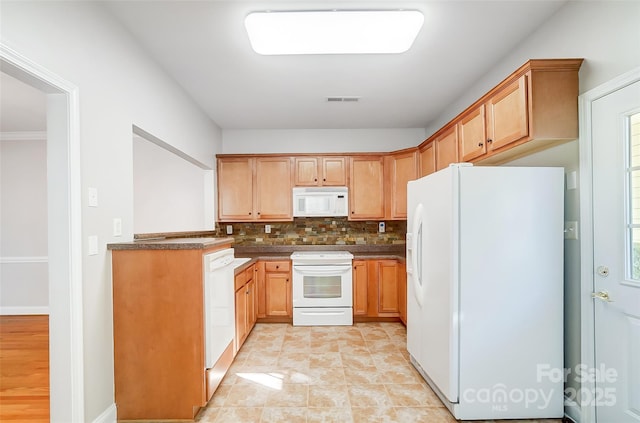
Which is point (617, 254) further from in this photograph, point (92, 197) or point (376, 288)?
point (92, 197)

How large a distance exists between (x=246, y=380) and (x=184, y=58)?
2.65 meters

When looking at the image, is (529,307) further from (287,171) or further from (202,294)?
(287,171)

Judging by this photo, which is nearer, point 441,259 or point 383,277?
point 441,259

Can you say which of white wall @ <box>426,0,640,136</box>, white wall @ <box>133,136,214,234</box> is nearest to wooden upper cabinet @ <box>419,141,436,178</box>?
white wall @ <box>426,0,640,136</box>

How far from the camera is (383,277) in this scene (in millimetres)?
3777

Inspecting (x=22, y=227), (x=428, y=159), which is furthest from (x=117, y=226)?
(x=22, y=227)

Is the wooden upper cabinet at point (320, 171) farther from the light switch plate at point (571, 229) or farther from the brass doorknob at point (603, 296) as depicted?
the brass doorknob at point (603, 296)

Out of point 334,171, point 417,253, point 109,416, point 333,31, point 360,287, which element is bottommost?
point 109,416

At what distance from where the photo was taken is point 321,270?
370cm

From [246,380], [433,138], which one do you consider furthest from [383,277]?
[246,380]

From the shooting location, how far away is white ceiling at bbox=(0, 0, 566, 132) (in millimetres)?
1813

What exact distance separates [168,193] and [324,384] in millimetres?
3289

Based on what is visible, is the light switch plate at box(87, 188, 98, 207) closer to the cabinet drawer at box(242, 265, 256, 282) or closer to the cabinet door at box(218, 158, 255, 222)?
the cabinet drawer at box(242, 265, 256, 282)

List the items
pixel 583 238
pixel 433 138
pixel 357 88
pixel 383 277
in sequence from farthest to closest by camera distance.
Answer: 1. pixel 383 277
2. pixel 433 138
3. pixel 357 88
4. pixel 583 238
